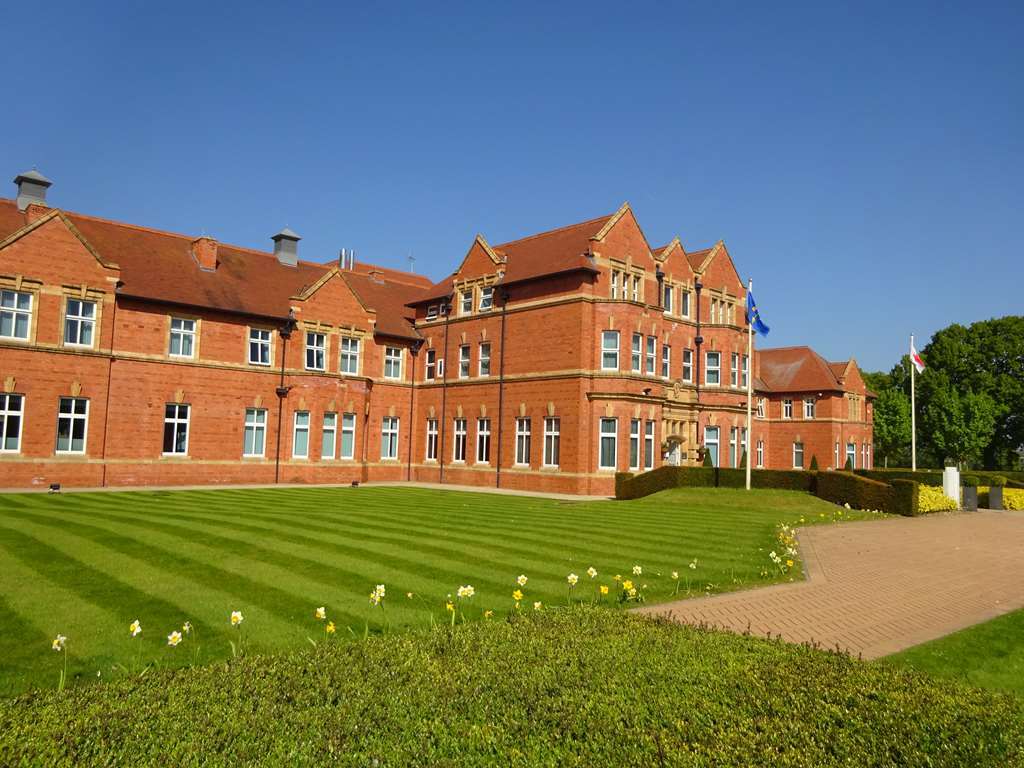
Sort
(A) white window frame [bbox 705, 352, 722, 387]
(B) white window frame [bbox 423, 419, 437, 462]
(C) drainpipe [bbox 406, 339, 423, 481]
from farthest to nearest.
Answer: (A) white window frame [bbox 705, 352, 722, 387]
(C) drainpipe [bbox 406, 339, 423, 481]
(B) white window frame [bbox 423, 419, 437, 462]

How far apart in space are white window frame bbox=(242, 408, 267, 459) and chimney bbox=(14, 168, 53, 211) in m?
13.9


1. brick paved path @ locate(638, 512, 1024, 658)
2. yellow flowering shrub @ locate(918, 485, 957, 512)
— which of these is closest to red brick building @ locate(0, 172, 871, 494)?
yellow flowering shrub @ locate(918, 485, 957, 512)

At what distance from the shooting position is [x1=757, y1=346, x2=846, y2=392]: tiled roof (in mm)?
56844

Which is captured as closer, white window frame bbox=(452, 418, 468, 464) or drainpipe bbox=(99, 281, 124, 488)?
drainpipe bbox=(99, 281, 124, 488)

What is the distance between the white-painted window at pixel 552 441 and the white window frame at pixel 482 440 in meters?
4.50

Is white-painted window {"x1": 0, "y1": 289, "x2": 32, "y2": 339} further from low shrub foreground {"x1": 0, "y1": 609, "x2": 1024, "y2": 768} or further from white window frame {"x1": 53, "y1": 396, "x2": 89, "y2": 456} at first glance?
low shrub foreground {"x1": 0, "y1": 609, "x2": 1024, "y2": 768}

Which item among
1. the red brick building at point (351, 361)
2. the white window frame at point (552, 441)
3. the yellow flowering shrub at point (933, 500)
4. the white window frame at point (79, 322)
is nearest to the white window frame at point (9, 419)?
the red brick building at point (351, 361)

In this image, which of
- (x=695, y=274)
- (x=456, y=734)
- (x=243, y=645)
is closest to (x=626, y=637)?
(x=456, y=734)

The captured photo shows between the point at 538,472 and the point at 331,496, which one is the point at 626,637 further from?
the point at 538,472

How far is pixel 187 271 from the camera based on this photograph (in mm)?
36844

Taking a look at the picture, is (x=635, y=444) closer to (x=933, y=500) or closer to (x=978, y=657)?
(x=933, y=500)

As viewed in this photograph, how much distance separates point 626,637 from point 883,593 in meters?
7.16

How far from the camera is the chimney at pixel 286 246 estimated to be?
142ft

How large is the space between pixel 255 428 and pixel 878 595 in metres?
31.9
